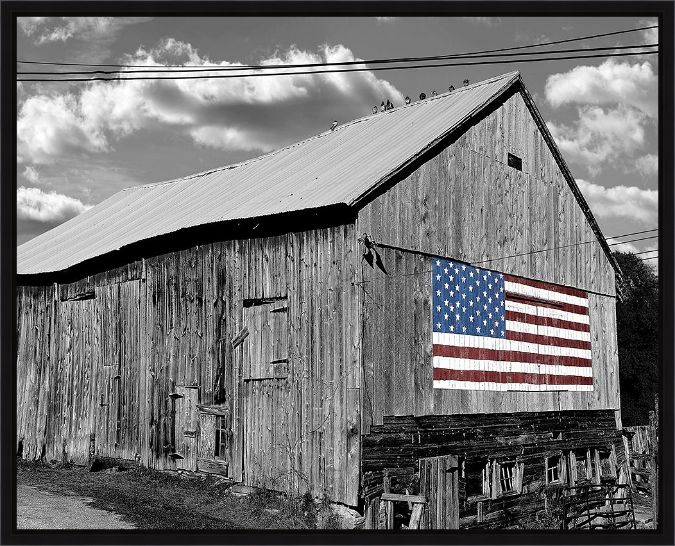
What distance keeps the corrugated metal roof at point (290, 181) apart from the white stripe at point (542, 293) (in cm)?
420

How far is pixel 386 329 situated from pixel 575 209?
29.3 feet

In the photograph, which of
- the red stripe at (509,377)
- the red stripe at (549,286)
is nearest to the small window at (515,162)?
the red stripe at (549,286)

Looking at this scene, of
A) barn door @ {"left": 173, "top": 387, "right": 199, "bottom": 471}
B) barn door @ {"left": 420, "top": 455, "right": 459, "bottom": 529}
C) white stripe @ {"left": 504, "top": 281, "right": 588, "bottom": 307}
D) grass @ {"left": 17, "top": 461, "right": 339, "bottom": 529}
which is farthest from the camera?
white stripe @ {"left": 504, "top": 281, "right": 588, "bottom": 307}

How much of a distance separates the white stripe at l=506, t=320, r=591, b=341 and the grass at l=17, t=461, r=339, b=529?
668 centimetres

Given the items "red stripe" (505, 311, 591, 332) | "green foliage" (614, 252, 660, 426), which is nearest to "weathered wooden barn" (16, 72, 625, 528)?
"red stripe" (505, 311, 591, 332)

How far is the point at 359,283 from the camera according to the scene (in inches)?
590

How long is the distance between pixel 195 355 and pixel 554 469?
9.60 metres

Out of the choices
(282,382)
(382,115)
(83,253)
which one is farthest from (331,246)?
(83,253)

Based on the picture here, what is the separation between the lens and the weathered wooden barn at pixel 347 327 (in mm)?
15133

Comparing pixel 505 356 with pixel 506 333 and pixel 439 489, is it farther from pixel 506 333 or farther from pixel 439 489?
pixel 439 489

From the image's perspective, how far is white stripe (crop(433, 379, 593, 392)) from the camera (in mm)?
16531

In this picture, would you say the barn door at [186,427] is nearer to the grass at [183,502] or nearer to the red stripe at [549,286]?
the grass at [183,502]

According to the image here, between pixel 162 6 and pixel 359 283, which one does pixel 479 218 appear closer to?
pixel 359 283

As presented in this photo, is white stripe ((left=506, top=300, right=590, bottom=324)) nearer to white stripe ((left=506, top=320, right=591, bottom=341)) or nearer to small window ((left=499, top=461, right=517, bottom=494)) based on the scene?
white stripe ((left=506, top=320, right=591, bottom=341))
